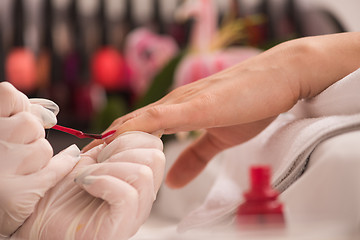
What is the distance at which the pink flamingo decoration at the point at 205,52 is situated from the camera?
3.68ft

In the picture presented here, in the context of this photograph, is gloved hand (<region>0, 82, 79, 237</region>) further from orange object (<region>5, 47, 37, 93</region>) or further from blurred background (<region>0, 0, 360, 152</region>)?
orange object (<region>5, 47, 37, 93</region>)

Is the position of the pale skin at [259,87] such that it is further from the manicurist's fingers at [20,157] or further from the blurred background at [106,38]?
the blurred background at [106,38]

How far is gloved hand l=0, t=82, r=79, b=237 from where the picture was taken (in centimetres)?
36

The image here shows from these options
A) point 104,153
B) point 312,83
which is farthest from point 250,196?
point 312,83

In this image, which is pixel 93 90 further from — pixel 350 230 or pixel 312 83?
pixel 350 230

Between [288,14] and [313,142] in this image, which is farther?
A: [288,14]

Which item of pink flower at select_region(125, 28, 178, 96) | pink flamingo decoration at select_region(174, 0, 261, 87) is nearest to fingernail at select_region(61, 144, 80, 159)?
pink flamingo decoration at select_region(174, 0, 261, 87)

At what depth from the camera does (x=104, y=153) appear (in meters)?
0.41

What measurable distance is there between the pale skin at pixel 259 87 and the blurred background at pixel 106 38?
1007mm

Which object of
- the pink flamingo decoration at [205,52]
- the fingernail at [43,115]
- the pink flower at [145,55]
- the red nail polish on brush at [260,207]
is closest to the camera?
the red nail polish on brush at [260,207]

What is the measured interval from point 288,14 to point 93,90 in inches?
29.5

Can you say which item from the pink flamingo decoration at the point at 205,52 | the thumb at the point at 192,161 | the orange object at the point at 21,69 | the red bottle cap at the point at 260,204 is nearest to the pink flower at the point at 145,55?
the pink flamingo decoration at the point at 205,52

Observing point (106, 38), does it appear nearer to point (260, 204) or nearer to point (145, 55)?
point (145, 55)

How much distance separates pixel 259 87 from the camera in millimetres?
495
